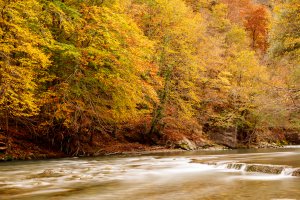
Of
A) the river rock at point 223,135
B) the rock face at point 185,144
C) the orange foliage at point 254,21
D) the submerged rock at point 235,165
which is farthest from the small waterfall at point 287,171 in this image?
the orange foliage at point 254,21

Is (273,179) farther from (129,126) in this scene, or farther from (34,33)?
(129,126)

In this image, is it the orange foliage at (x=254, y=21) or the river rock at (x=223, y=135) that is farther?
the orange foliage at (x=254, y=21)

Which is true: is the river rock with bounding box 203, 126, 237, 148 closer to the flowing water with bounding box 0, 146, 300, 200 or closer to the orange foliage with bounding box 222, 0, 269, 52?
the flowing water with bounding box 0, 146, 300, 200

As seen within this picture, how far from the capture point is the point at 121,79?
768 inches

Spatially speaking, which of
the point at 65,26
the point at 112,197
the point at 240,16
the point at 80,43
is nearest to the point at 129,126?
the point at 80,43

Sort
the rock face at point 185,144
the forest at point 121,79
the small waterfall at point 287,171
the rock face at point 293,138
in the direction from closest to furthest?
1. the small waterfall at point 287,171
2. the forest at point 121,79
3. the rock face at point 185,144
4. the rock face at point 293,138

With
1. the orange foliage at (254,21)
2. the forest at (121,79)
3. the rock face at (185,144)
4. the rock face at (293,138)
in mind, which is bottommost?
the rock face at (293,138)

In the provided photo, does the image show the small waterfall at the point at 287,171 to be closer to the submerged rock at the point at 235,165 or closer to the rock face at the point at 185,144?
the submerged rock at the point at 235,165

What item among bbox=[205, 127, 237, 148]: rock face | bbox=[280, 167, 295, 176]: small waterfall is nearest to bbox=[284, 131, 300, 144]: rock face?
bbox=[205, 127, 237, 148]: rock face

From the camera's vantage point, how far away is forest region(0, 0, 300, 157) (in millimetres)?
16625

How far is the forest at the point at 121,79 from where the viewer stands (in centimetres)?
1662

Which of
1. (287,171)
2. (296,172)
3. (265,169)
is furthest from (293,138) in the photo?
(296,172)

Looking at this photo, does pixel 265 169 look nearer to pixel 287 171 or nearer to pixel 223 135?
pixel 287 171

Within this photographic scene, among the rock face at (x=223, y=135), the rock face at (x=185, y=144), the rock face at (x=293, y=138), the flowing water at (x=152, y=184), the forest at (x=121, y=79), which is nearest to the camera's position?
the flowing water at (x=152, y=184)
